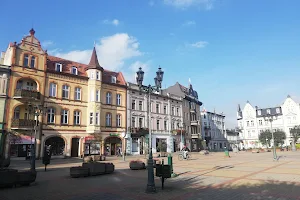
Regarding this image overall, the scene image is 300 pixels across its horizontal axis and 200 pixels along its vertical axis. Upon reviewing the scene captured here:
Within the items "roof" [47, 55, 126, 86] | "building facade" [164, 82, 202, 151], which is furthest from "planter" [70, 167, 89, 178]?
"building facade" [164, 82, 202, 151]

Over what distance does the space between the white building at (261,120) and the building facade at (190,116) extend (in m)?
36.0

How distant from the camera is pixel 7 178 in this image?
379 inches

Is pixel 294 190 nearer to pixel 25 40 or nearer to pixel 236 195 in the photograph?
pixel 236 195

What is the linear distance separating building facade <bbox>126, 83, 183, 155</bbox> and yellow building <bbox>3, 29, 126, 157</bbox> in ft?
6.42

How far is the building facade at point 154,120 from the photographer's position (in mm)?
38938

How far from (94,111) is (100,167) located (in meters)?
20.3

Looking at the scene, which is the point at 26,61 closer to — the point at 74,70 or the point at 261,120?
the point at 74,70

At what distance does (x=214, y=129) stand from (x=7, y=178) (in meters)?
67.8

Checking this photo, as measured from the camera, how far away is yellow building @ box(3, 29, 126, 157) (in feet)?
90.8

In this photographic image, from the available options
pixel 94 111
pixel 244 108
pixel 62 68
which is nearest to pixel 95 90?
pixel 94 111

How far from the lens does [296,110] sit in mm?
74438

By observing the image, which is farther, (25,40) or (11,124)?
(25,40)

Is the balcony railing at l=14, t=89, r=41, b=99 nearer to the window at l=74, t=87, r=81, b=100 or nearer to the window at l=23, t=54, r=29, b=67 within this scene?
the window at l=23, t=54, r=29, b=67

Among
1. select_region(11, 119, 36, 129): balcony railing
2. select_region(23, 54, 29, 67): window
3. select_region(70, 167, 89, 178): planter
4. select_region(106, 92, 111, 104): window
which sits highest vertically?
select_region(23, 54, 29, 67): window
